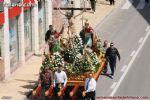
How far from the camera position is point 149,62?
30.2m

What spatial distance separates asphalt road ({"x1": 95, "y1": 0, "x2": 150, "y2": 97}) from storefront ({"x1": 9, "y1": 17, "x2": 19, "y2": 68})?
4.22m

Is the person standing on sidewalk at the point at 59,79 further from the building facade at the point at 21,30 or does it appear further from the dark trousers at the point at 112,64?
the dark trousers at the point at 112,64

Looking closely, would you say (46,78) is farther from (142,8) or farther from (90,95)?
(142,8)

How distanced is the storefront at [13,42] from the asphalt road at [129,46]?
422 cm

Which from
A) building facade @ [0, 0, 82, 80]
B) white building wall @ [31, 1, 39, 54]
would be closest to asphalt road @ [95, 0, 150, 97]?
building facade @ [0, 0, 82, 80]

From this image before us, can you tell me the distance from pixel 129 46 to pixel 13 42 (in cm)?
741

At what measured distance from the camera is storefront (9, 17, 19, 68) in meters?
28.6

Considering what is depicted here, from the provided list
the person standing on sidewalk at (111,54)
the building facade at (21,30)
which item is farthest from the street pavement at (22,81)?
the person standing on sidewalk at (111,54)

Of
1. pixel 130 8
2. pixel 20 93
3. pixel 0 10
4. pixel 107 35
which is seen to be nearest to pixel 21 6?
pixel 0 10

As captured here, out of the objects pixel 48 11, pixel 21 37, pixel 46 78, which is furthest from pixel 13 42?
pixel 46 78

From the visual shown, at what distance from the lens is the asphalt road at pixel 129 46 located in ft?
85.9

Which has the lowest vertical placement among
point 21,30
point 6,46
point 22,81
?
point 22,81

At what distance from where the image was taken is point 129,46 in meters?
33.7

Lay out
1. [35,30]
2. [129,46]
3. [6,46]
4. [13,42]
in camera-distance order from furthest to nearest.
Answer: [129,46] → [35,30] → [13,42] → [6,46]
